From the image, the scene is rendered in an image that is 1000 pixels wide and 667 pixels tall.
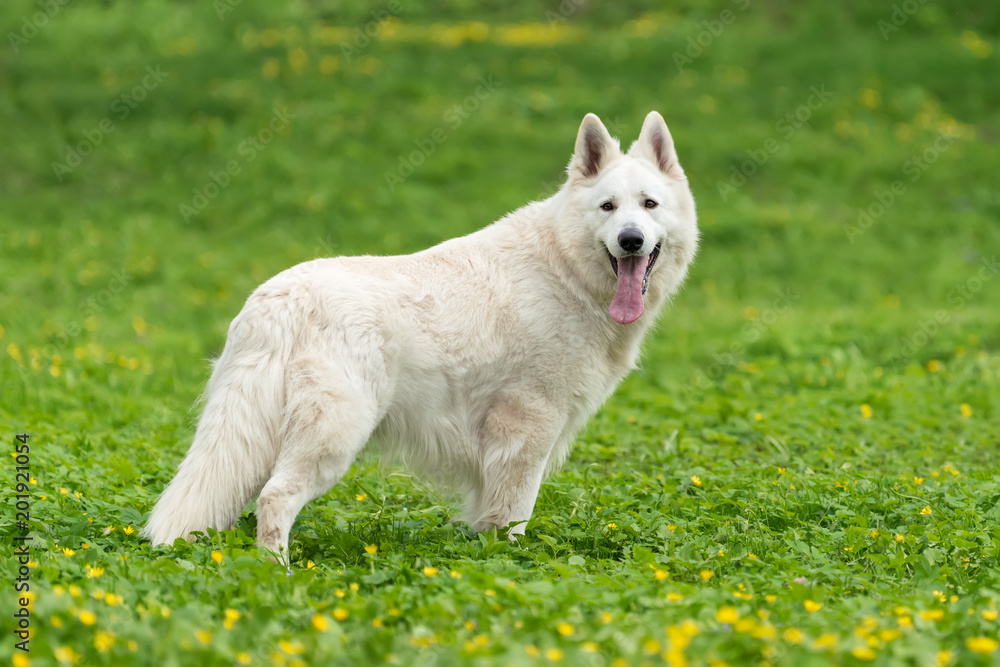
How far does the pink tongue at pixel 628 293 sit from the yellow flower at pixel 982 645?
7.55 ft

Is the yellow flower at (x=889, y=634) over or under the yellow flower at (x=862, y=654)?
over

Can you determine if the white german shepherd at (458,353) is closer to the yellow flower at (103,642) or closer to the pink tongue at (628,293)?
the pink tongue at (628,293)

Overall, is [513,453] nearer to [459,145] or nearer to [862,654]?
[862,654]

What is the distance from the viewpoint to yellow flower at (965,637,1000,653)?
2.97 metres

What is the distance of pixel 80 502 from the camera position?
15.5ft

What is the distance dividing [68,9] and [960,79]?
14.9m

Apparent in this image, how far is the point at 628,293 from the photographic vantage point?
494cm

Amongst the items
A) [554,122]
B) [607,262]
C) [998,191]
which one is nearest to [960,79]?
[998,191]

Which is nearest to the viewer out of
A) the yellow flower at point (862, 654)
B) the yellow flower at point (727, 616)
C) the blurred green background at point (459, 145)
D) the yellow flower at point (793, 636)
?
the yellow flower at point (862, 654)

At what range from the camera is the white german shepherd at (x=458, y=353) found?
13.7 ft

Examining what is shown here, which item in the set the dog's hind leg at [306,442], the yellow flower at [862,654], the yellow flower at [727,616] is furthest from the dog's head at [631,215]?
the yellow flower at [862,654]

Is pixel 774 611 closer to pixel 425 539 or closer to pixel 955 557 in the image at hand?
pixel 955 557

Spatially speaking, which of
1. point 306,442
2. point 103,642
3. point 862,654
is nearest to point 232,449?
point 306,442

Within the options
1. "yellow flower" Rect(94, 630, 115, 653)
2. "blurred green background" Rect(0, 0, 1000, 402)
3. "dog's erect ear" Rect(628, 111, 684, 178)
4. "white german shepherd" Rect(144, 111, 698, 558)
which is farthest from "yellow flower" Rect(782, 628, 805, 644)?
"blurred green background" Rect(0, 0, 1000, 402)
